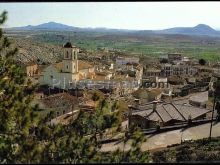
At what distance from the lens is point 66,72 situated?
3512 cm

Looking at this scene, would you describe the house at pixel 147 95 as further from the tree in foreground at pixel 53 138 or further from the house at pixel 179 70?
the house at pixel 179 70

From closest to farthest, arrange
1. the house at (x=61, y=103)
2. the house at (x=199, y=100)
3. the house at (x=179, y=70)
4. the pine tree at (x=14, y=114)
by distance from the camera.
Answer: the pine tree at (x=14, y=114), the house at (x=61, y=103), the house at (x=199, y=100), the house at (x=179, y=70)

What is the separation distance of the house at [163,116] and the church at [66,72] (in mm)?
15541

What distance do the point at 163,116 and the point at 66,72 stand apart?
1795 centimetres

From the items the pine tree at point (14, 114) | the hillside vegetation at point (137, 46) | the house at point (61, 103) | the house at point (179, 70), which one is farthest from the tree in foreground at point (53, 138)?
the hillside vegetation at point (137, 46)

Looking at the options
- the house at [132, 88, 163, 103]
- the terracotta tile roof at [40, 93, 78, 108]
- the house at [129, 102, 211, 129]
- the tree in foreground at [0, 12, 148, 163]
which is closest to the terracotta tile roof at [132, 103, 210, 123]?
the house at [129, 102, 211, 129]

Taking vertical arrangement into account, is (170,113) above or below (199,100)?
above

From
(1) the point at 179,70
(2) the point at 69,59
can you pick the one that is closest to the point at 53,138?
(2) the point at 69,59

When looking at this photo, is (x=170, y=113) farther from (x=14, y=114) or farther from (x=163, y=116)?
(x=14, y=114)

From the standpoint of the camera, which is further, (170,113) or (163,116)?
(170,113)

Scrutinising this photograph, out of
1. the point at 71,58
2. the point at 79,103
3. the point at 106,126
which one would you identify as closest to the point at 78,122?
the point at 106,126

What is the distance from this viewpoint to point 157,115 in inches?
723

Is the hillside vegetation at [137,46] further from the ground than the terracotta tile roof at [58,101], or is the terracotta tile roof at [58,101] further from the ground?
the terracotta tile roof at [58,101]

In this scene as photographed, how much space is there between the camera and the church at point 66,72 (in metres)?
34.3
